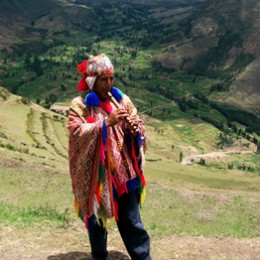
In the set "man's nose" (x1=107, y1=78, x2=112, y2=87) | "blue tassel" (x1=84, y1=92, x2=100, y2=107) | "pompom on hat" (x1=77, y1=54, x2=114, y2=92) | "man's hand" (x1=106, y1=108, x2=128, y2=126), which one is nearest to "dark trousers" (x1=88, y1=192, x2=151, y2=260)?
"man's hand" (x1=106, y1=108, x2=128, y2=126)

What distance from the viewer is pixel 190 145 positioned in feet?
579

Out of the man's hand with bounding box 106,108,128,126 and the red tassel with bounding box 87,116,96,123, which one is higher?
the man's hand with bounding box 106,108,128,126

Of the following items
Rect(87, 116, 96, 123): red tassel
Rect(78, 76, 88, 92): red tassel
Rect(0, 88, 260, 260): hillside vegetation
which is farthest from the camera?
Rect(0, 88, 260, 260): hillside vegetation

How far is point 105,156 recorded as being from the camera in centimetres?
809

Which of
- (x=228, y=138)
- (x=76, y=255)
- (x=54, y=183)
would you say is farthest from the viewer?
(x=228, y=138)

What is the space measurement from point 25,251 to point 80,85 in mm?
4023

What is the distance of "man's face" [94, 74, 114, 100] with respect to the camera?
819cm

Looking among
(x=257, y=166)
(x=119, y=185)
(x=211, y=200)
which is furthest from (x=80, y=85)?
(x=257, y=166)

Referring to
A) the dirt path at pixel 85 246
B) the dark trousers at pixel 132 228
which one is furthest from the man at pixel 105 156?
the dirt path at pixel 85 246

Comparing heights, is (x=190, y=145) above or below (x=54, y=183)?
below

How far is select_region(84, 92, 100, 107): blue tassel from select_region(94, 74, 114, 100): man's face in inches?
4.9

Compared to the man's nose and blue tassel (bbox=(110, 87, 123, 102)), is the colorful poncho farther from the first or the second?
the man's nose

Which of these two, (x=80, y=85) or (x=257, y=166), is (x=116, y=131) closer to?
(x=80, y=85)

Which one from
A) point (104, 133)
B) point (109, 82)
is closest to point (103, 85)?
point (109, 82)
